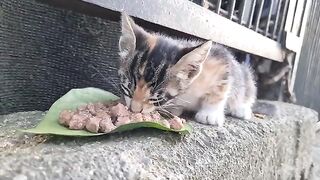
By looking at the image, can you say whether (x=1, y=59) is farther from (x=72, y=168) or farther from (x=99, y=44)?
(x=72, y=168)

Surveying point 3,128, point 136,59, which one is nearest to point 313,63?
point 136,59

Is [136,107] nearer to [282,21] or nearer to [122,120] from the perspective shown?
[122,120]

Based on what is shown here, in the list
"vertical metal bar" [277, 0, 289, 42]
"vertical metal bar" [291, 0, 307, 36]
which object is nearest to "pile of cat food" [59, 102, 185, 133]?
"vertical metal bar" [277, 0, 289, 42]

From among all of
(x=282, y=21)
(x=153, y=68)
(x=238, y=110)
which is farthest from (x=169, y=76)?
(x=282, y=21)

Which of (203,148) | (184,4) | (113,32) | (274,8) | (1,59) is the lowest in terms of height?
(203,148)

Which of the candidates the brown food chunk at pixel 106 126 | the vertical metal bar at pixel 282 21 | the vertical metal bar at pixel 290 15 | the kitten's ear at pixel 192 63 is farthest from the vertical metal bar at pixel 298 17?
the brown food chunk at pixel 106 126

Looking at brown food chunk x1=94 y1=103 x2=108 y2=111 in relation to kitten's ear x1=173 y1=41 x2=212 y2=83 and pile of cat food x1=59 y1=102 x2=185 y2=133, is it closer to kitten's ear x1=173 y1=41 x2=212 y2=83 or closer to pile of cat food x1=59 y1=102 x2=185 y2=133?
pile of cat food x1=59 y1=102 x2=185 y2=133
